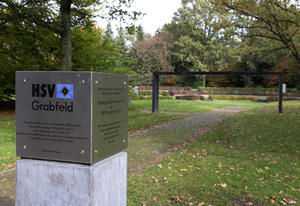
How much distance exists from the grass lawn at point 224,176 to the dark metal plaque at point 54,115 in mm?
1985

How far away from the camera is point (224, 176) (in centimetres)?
541

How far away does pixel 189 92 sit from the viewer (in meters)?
40.7

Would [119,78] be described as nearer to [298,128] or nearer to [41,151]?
[41,151]

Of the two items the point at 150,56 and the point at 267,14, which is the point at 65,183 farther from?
the point at 150,56

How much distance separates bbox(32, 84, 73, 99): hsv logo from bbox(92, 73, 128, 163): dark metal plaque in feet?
0.74

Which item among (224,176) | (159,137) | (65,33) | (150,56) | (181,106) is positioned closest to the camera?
(224,176)

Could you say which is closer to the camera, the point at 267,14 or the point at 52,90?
the point at 52,90

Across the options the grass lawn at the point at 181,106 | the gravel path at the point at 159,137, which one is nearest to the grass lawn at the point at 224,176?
the gravel path at the point at 159,137

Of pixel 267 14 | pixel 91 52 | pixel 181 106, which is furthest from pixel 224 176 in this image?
pixel 181 106

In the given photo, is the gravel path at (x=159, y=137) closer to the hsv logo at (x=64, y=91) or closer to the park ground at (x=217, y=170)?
the park ground at (x=217, y=170)

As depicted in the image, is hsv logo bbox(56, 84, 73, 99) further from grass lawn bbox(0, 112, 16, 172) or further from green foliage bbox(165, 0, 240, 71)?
green foliage bbox(165, 0, 240, 71)

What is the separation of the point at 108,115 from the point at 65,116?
36 centimetres

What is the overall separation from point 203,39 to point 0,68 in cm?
3987

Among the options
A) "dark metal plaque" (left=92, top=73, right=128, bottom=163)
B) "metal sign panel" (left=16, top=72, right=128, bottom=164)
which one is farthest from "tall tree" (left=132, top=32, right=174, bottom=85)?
"metal sign panel" (left=16, top=72, right=128, bottom=164)
